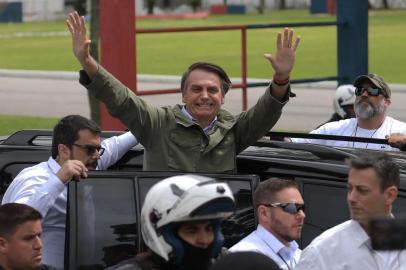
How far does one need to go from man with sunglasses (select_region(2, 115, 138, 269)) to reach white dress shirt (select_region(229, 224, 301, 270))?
0.84m

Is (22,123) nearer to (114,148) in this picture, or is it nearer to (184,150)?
(114,148)

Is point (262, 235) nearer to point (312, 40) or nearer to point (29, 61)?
point (29, 61)

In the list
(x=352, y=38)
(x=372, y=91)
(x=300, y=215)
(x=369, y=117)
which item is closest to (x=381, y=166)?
(x=300, y=215)

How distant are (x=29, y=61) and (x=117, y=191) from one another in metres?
29.9

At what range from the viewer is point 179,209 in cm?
316

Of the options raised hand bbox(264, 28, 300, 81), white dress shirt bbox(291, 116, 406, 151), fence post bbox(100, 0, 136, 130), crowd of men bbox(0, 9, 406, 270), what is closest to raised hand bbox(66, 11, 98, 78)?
crowd of men bbox(0, 9, 406, 270)

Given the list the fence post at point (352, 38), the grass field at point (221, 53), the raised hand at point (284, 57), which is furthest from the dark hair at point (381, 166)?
the grass field at point (221, 53)

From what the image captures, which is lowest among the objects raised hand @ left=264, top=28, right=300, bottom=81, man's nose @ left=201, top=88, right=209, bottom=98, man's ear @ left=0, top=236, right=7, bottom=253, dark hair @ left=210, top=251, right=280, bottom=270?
man's ear @ left=0, top=236, right=7, bottom=253

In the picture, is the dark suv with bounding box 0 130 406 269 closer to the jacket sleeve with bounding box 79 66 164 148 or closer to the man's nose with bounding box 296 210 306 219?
the man's nose with bounding box 296 210 306 219

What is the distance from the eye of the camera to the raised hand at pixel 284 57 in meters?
5.94

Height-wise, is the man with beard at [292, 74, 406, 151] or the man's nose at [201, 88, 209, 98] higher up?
the man's nose at [201, 88, 209, 98]

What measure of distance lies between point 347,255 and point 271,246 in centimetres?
58

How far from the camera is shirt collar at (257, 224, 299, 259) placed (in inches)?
187

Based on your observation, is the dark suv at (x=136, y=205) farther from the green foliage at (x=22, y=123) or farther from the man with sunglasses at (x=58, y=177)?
the green foliage at (x=22, y=123)
